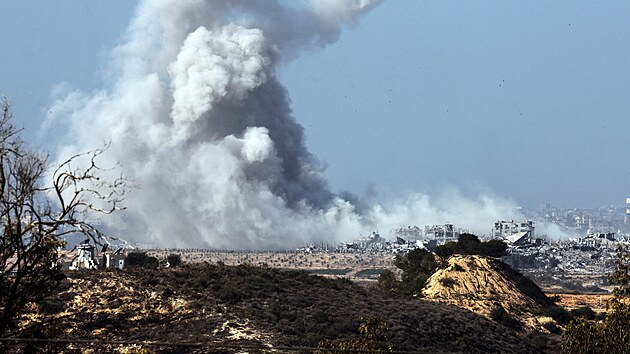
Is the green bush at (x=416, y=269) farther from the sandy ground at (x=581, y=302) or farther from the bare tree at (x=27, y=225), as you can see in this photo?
the bare tree at (x=27, y=225)

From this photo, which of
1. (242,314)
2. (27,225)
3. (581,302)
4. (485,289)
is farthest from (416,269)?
(27,225)

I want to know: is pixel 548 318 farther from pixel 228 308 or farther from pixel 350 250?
pixel 350 250

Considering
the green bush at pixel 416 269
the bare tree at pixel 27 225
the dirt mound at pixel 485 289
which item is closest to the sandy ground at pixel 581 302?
the dirt mound at pixel 485 289

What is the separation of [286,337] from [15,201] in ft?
79.6

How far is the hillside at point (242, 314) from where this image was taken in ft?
127

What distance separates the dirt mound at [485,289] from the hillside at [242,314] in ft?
25.2

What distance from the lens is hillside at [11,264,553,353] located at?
38.7m

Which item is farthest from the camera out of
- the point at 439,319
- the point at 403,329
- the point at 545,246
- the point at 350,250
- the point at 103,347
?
the point at 350,250

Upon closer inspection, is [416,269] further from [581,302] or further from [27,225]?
[27,225]

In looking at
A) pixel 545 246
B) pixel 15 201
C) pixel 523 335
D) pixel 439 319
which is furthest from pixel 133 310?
pixel 545 246

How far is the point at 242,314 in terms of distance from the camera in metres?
42.6

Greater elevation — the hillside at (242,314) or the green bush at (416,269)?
the green bush at (416,269)

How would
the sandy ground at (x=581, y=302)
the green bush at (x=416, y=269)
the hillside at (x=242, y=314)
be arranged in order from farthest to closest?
the sandy ground at (x=581, y=302) < the green bush at (x=416, y=269) < the hillside at (x=242, y=314)

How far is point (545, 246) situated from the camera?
16875 centimetres
